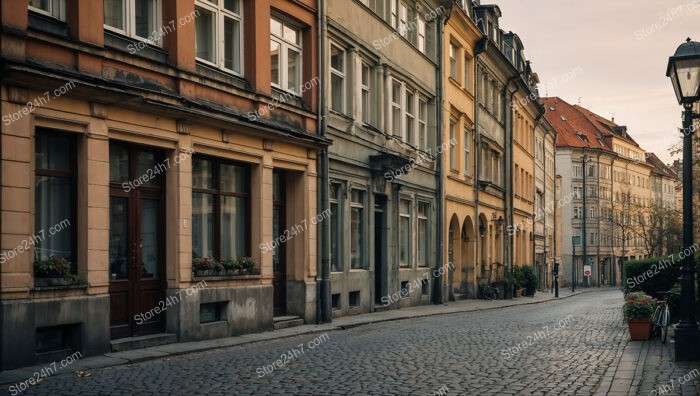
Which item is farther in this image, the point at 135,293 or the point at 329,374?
the point at 135,293

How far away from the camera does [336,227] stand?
24.6 m

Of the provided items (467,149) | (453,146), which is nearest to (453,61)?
(453,146)

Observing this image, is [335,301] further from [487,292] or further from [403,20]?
[487,292]

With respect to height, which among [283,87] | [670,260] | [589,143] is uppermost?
[589,143]

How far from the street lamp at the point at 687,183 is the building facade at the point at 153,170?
328 inches

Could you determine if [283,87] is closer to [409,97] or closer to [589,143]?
[409,97]

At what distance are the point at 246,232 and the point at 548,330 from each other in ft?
23.0

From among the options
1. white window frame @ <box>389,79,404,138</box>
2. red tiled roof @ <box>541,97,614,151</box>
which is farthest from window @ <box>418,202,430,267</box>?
red tiled roof @ <box>541,97,614,151</box>

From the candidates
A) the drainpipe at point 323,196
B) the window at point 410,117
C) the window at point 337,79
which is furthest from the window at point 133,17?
the window at point 410,117

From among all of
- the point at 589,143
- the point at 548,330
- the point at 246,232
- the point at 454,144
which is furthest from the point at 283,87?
the point at 589,143

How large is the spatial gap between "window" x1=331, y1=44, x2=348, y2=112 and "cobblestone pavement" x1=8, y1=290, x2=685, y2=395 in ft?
25.1

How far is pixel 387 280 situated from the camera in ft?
93.5

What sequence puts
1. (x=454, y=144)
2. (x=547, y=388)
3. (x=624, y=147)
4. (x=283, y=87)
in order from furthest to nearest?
(x=624, y=147), (x=454, y=144), (x=283, y=87), (x=547, y=388)

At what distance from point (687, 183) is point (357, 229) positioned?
1365cm
